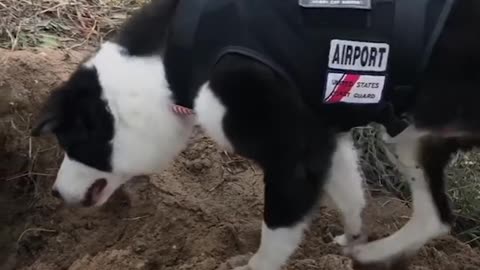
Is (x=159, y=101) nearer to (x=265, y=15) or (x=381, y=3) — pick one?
(x=265, y=15)

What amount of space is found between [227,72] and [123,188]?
46.0 inches

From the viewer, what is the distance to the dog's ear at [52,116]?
305cm

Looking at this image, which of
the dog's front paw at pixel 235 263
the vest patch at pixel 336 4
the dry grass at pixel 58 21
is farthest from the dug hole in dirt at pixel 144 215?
the vest patch at pixel 336 4

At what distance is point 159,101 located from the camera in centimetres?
302

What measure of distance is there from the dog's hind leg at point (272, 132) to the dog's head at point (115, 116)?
0.18 m

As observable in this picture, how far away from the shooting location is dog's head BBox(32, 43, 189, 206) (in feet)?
9.90

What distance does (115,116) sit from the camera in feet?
9.99

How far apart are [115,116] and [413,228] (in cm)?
106

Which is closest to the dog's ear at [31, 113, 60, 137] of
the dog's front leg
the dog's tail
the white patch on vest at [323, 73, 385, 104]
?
the dog's tail

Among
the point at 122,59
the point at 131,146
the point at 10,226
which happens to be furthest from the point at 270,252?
the point at 10,226

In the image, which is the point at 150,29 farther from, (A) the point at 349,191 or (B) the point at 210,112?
(A) the point at 349,191

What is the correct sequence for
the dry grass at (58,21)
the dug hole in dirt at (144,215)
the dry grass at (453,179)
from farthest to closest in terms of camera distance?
the dry grass at (58,21) → the dry grass at (453,179) → the dug hole in dirt at (144,215)

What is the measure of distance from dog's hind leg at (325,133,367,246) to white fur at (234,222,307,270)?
0.27 meters

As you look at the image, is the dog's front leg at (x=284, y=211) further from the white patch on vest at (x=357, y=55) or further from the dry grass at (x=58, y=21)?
the dry grass at (x=58, y=21)
